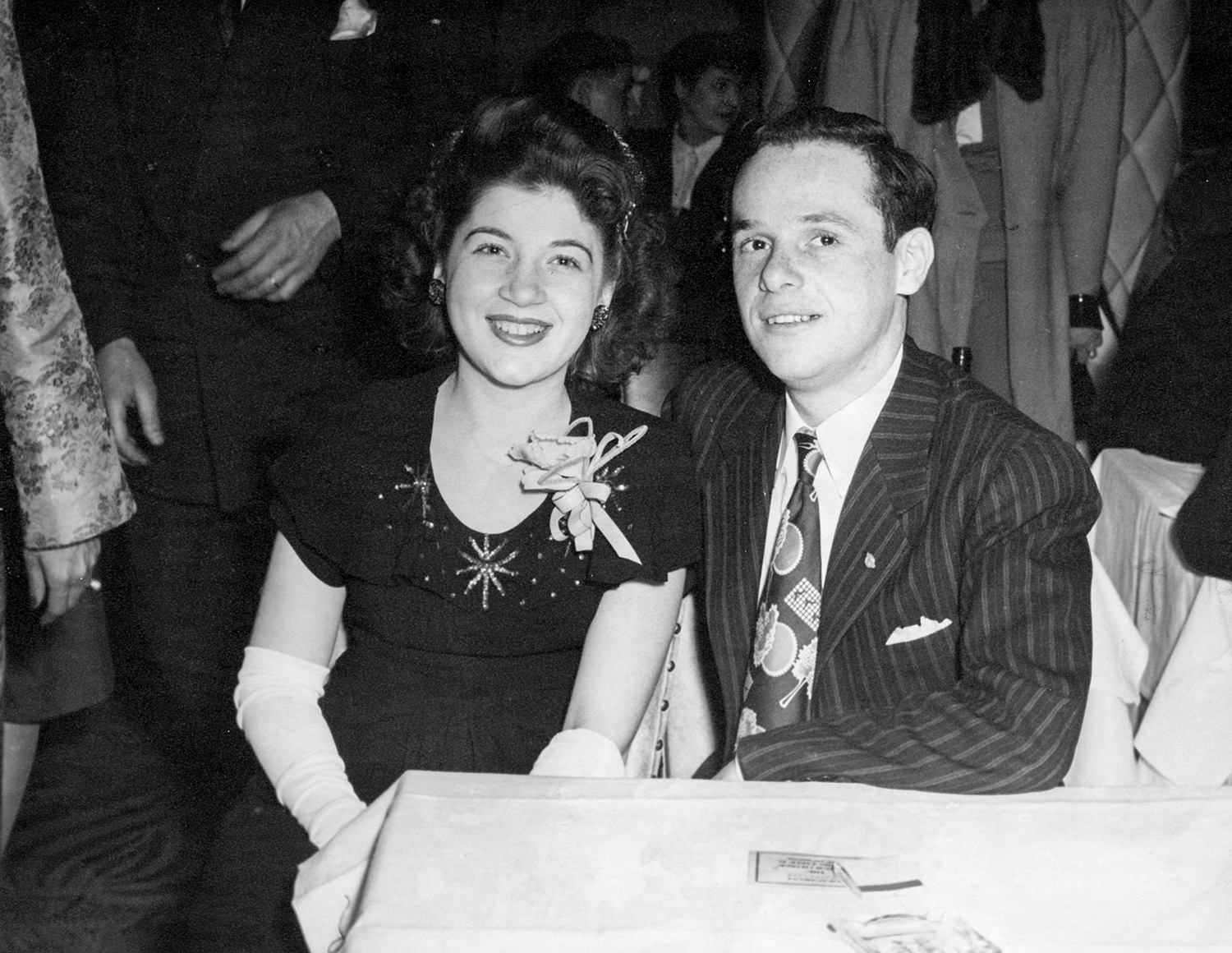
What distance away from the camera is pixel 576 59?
3.34 m

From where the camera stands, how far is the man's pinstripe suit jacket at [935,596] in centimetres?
138

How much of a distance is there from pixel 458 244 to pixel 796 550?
0.64m

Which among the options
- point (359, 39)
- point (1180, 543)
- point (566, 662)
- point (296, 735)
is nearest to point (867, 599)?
point (566, 662)

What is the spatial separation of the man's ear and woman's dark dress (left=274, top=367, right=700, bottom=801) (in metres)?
0.41

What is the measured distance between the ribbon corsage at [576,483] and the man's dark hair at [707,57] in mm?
2364

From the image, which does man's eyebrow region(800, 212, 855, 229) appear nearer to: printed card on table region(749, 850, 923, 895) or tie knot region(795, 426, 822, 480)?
tie knot region(795, 426, 822, 480)

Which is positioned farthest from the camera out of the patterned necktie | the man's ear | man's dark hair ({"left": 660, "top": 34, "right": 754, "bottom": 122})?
man's dark hair ({"left": 660, "top": 34, "right": 754, "bottom": 122})

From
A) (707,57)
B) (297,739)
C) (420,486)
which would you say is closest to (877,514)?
(420,486)

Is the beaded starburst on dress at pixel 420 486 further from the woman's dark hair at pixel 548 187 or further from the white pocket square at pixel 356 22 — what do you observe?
the white pocket square at pixel 356 22

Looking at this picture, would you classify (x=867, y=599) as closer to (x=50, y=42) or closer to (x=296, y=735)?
(x=296, y=735)

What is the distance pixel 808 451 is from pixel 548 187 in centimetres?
52

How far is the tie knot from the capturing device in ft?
5.38

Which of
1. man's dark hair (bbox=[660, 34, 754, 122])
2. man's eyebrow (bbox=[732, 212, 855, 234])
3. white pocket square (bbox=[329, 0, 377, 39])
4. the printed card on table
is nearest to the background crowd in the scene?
white pocket square (bbox=[329, 0, 377, 39])

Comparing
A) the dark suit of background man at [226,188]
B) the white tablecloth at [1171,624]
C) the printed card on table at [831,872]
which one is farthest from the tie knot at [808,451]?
the white tablecloth at [1171,624]
